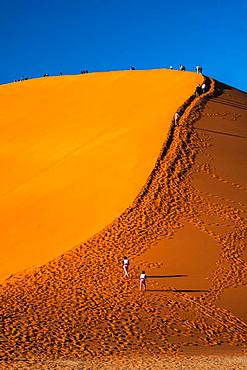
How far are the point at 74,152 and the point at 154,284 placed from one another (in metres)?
15.8

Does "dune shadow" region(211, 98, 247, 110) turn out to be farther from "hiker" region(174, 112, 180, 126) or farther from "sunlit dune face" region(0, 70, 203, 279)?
"hiker" region(174, 112, 180, 126)

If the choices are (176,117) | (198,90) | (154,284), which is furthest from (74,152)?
(154,284)

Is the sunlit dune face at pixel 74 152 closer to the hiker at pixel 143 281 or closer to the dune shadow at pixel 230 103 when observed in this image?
the dune shadow at pixel 230 103

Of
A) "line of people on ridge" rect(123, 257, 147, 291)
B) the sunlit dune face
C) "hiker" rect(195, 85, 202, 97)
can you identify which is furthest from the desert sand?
"hiker" rect(195, 85, 202, 97)

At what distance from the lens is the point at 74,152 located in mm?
33000

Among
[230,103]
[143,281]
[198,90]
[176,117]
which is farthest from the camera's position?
[230,103]

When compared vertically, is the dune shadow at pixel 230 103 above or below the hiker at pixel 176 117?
above

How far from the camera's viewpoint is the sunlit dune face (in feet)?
76.9

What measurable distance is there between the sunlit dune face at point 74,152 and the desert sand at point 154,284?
44 cm

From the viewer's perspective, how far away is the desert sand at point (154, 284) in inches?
559

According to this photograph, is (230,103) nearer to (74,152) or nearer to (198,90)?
(198,90)

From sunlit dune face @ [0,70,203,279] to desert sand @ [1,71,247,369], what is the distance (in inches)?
17.1

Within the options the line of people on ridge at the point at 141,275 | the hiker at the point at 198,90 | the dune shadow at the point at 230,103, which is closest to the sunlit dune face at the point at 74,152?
the hiker at the point at 198,90

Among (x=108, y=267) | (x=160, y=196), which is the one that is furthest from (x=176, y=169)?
(x=108, y=267)
